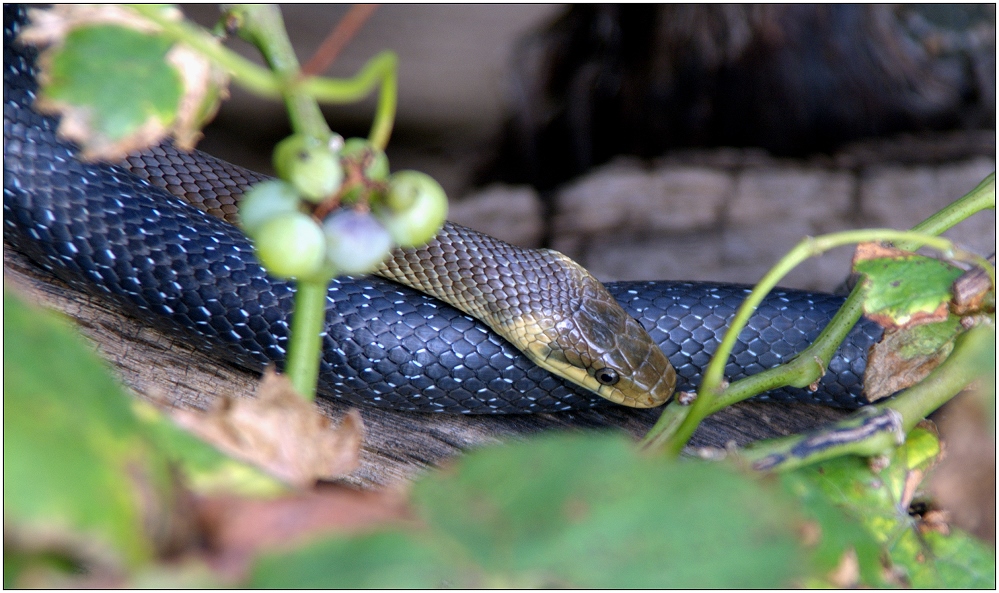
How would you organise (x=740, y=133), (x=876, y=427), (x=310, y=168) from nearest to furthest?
(x=310, y=168) → (x=876, y=427) → (x=740, y=133)

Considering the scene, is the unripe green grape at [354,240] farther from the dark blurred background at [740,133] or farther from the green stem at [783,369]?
the dark blurred background at [740,133]

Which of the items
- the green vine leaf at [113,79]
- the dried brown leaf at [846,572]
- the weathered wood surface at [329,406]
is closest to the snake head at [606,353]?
the weathered wood surface at [329,406]

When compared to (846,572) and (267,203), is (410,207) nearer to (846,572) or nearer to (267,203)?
(267,203)

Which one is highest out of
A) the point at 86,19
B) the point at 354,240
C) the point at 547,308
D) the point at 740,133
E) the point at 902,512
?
the point at 740,133

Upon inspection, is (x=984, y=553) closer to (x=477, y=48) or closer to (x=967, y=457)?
(x=967, y=457)

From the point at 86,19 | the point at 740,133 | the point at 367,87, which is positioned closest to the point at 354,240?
the point at 367,87
